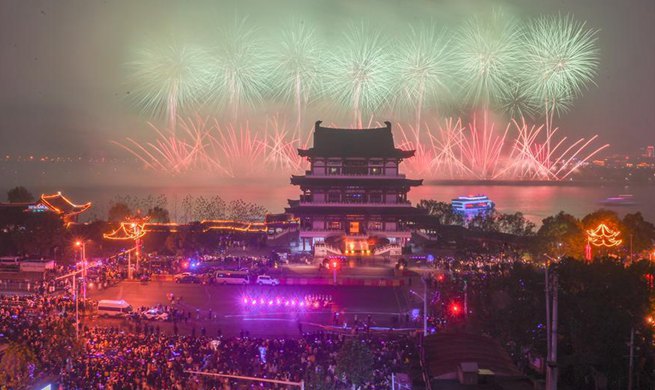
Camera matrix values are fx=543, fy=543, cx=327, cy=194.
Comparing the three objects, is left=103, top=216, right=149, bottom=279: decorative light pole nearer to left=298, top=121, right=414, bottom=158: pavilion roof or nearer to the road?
the road

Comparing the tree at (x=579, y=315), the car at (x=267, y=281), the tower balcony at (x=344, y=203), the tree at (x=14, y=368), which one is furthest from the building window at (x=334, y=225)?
the tree at (x=14, y=368)

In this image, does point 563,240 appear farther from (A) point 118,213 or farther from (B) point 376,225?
(A) point 118,213

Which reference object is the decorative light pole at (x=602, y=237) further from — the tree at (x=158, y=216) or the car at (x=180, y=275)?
the tree at (x=158, y=216)

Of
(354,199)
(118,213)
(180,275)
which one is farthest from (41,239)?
(354,199)

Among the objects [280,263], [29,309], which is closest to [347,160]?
[280,263]

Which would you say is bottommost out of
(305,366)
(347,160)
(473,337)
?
(305,366)

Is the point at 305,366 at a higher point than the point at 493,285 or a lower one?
lower

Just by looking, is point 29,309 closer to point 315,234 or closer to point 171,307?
point 171,307

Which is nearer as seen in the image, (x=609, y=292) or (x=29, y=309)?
(x=609, y=292)
